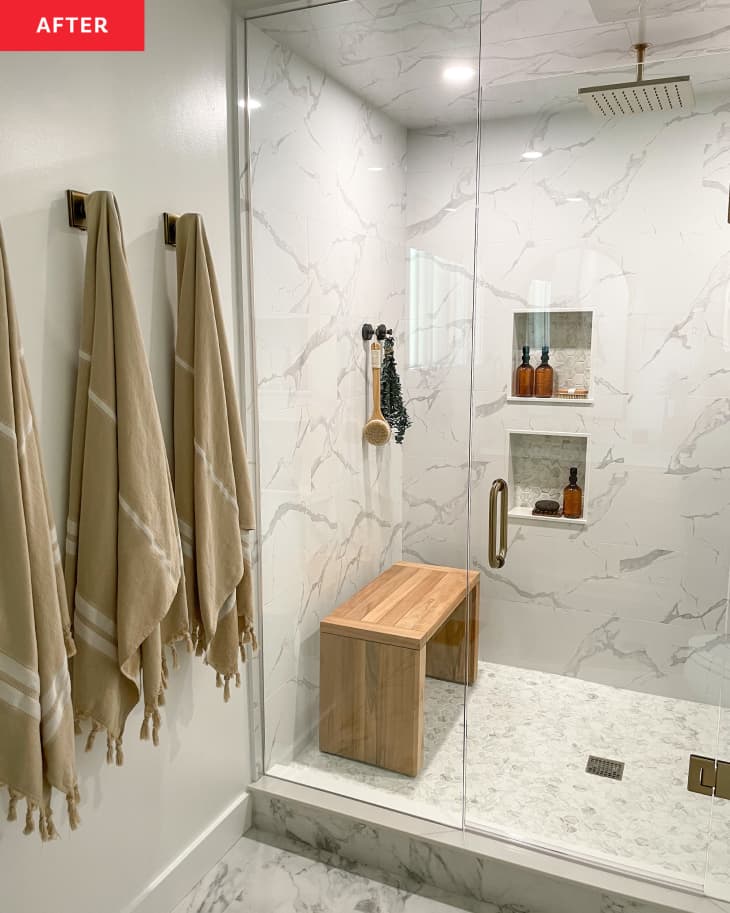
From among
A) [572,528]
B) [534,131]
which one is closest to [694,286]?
[534,131]

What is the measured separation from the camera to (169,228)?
165cm

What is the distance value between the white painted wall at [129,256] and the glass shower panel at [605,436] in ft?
2.33

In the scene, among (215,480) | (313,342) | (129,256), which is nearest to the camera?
(129,256)

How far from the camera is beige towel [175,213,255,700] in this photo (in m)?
1.62

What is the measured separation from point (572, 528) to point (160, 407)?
42.6 inches

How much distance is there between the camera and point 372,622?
6.97 ft

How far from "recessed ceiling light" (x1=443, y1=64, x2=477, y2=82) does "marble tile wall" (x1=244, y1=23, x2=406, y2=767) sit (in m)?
0.18

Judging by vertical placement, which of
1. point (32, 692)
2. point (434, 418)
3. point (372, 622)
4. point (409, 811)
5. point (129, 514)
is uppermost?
point (434, 418)

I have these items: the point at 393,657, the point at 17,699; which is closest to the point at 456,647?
the point at 393,657

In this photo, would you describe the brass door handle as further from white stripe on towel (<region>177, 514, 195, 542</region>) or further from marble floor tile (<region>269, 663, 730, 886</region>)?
white stripe on towel (<region>177, 514, 195, 542</region>)

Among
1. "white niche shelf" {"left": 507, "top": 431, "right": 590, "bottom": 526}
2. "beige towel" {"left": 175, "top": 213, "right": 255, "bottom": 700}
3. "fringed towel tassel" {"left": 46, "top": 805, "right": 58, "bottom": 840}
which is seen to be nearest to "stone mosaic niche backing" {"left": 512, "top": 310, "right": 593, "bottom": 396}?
"white niche shelf" {"left": 507, "top": 431, "right": 590, "bottom": 526}

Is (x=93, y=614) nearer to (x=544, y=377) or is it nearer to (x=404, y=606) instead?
(x=404, y=606)

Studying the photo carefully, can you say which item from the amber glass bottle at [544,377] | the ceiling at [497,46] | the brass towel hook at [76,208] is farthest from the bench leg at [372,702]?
the ceiling at [497,46]

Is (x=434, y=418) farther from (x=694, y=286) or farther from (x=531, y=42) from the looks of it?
(x=531, y=42)
